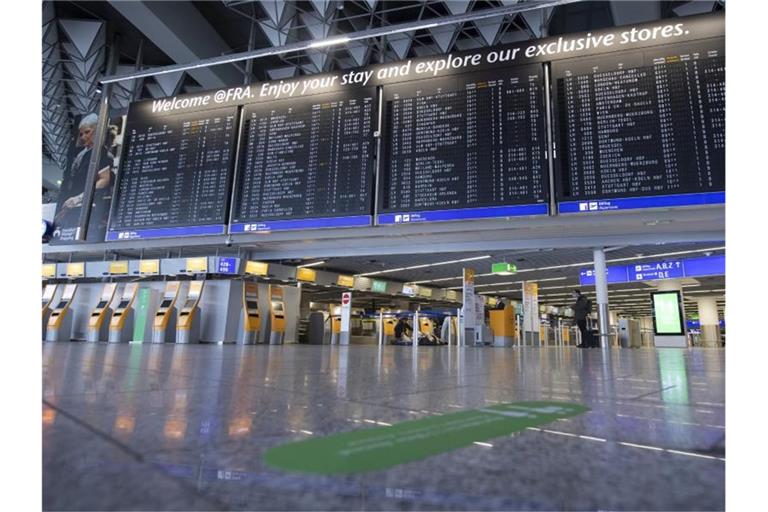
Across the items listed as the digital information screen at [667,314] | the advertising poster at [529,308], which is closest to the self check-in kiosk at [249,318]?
the advertising poster at [529,308]

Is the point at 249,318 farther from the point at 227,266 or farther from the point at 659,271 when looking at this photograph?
the point at 659,271

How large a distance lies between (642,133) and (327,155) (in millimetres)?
4335

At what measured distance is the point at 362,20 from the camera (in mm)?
11477

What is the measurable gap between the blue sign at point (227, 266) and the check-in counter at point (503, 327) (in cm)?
790

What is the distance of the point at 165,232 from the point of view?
743 centimetres

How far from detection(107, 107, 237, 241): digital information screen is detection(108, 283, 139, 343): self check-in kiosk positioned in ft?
14.3

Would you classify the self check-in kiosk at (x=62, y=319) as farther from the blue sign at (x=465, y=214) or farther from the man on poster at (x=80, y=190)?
the blue sign at (x=465, y=214)

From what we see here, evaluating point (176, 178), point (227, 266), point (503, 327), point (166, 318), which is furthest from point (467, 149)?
point (166, 318)

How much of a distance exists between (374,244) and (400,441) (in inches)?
317

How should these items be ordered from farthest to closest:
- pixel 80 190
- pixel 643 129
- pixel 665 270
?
pixel 665 270 < pixel 80 190 < pixel 643 129

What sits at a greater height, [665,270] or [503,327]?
[665,270]

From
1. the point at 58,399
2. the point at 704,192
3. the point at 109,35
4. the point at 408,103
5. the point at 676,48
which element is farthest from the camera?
the point at 109,35
